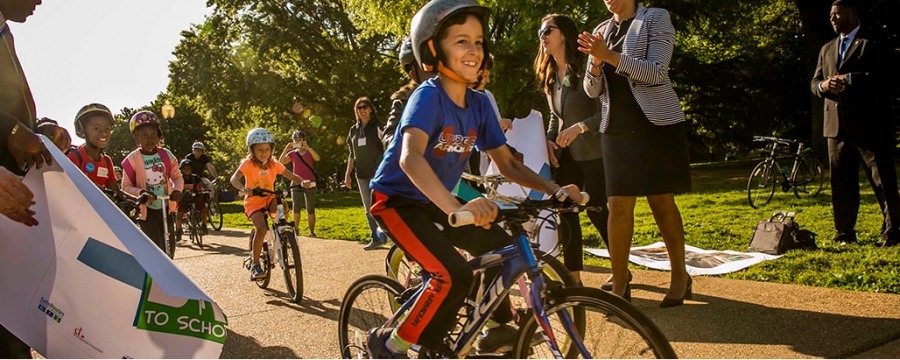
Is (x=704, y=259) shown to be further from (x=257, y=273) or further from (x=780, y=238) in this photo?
(x=257, y=273)

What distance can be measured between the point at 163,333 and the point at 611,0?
3360 millimetres

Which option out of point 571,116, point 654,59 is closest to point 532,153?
point 571,116

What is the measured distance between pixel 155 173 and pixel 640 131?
181 inches

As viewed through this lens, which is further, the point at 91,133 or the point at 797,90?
the point at 797,90

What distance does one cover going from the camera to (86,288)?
8.29ft

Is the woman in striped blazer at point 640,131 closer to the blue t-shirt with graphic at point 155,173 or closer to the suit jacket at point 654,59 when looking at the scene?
the suit jacket at point 654,59

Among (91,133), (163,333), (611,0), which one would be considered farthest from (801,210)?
(163,333)

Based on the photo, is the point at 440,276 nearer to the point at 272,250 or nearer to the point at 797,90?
the point at 272,250

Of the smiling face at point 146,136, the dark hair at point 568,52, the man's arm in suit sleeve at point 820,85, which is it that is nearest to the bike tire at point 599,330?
the dark hair at point 568,52

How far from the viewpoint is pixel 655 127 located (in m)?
4.51

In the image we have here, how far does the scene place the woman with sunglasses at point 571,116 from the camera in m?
5.01

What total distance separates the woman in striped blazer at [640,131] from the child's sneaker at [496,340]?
1.74 m

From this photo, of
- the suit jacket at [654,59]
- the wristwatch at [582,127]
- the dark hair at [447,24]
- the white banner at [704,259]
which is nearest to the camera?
the dark hair at [447,24]

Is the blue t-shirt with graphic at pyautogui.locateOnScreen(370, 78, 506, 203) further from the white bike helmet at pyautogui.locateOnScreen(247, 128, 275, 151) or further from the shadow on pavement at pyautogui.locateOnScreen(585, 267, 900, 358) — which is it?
the white bike helmet at pyautogui.locateOnScreen(247, 128, 275, 151)
